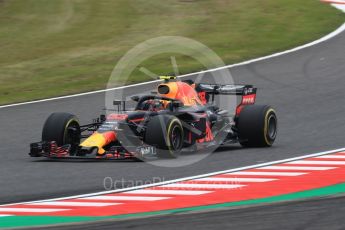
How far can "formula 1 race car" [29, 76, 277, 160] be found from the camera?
46.4 feet

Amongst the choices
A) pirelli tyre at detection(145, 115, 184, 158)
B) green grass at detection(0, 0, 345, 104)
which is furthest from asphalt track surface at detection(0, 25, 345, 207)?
green grass at detection(0, 0, 345, 104)

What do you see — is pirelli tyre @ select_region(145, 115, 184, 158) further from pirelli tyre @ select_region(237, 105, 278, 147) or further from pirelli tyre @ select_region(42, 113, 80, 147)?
pirelli tyre @ select_region(237, 105, 278, 147)

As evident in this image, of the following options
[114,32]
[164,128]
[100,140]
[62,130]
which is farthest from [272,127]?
[114,32]

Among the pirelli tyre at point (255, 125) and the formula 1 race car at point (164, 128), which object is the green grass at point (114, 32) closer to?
the formula 1 race car at point (164, 128)

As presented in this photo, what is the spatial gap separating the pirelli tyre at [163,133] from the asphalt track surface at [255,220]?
140 inches

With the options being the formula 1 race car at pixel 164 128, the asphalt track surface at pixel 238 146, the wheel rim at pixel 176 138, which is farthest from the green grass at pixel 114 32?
the wheel rim at pixel 176 138

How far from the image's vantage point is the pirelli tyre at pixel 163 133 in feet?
45.6

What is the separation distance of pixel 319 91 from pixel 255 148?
601 centimetres

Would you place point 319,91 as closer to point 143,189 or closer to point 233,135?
point 233,135

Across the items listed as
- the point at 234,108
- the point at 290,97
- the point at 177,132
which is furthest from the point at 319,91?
the point at 177,132

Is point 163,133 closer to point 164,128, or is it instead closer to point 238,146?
point 164,128

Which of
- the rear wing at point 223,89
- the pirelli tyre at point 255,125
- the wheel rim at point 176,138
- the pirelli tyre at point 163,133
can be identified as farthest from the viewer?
the rear wing at point 223,89

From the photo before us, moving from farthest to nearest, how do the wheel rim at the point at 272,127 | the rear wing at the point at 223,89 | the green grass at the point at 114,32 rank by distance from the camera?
the green grass at the point at 114,32
the rear wing at the point at 223,89
the wheel rim at the point at 272,127

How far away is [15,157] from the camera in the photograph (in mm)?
15172
